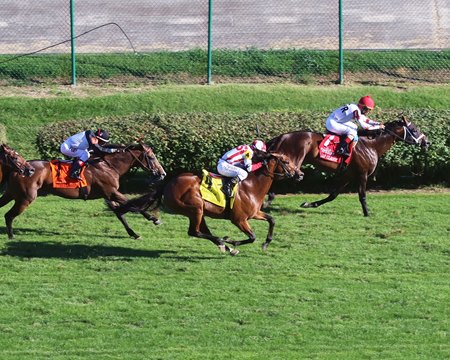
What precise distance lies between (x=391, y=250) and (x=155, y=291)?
3.61m

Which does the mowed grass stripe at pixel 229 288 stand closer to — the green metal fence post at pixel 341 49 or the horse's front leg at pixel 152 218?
the horse's front leg at pixel 152 218

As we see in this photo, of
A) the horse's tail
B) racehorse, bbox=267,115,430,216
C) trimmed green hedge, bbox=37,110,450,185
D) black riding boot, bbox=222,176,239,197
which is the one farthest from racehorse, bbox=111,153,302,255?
trimmed green hedge, bbox=37,110,450,185

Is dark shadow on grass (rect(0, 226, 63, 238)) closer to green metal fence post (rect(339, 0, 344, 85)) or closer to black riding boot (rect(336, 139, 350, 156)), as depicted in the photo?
black riding boot (rect(336, 139, 350, 156))

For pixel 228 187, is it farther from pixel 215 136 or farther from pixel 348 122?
pixel 215 136

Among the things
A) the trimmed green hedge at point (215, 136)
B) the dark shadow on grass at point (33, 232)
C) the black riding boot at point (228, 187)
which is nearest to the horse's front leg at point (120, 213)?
the dark shadow on grass at point (33, 232)

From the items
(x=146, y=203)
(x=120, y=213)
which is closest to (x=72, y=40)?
(x=120, y=213)

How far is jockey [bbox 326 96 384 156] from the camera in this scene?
58.8 feet

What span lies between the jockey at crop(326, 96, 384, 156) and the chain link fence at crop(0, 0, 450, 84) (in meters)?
5.80

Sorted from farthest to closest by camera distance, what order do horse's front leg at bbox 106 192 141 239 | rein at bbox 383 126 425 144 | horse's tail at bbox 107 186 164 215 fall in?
1. rein at bbox 383 126 425 144
2. horse's front leg at bbox 106 192 141 239
3. horse's tail at bbox 107 186 164 215

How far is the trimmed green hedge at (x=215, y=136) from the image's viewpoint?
62.8ft

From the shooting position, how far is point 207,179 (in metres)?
15.4

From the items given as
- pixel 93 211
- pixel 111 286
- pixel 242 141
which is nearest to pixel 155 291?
pixel 111 286

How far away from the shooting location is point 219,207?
15375mm

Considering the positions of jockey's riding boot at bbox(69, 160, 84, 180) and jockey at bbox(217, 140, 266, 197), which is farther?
jockey's riding boot at bbox(69, 160, 84, 180)
